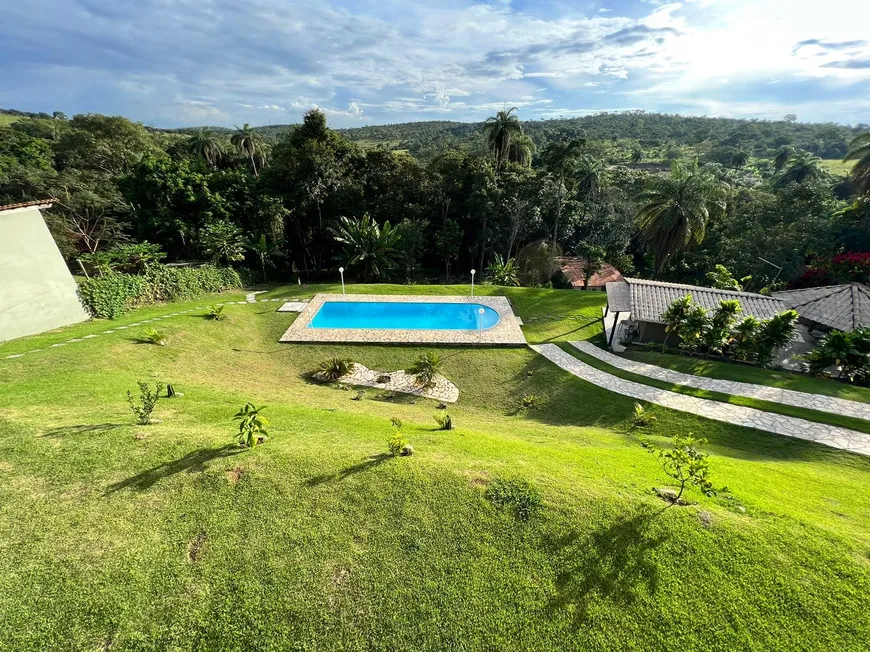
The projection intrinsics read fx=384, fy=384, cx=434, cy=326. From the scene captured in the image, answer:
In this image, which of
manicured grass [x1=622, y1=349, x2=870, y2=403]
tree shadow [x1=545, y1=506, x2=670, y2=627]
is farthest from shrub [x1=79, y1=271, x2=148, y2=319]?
manicured grass [x1=622, y1=349, x2=870, y2=403]

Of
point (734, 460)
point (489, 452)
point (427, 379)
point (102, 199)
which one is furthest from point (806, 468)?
point (102, 199)

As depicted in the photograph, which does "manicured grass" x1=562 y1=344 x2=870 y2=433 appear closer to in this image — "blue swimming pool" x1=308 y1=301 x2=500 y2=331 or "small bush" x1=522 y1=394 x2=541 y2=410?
"small bush" x1=522 y1=394 x2=541 y2=410

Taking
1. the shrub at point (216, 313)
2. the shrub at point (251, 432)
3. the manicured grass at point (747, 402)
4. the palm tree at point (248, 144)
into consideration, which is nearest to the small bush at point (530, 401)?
the manicured grass at point (747, 402)


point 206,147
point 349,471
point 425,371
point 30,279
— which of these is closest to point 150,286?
point 30,279

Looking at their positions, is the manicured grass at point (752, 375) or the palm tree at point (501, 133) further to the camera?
the palm tree at point (501, 133)

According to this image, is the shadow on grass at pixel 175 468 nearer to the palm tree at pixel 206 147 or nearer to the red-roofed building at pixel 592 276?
the red-roofed building at pixel 592 276

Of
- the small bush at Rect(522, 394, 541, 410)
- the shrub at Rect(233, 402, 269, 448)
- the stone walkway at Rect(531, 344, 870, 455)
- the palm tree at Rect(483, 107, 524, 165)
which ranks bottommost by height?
the small bush at Rect(522, 394, 541, 410)
